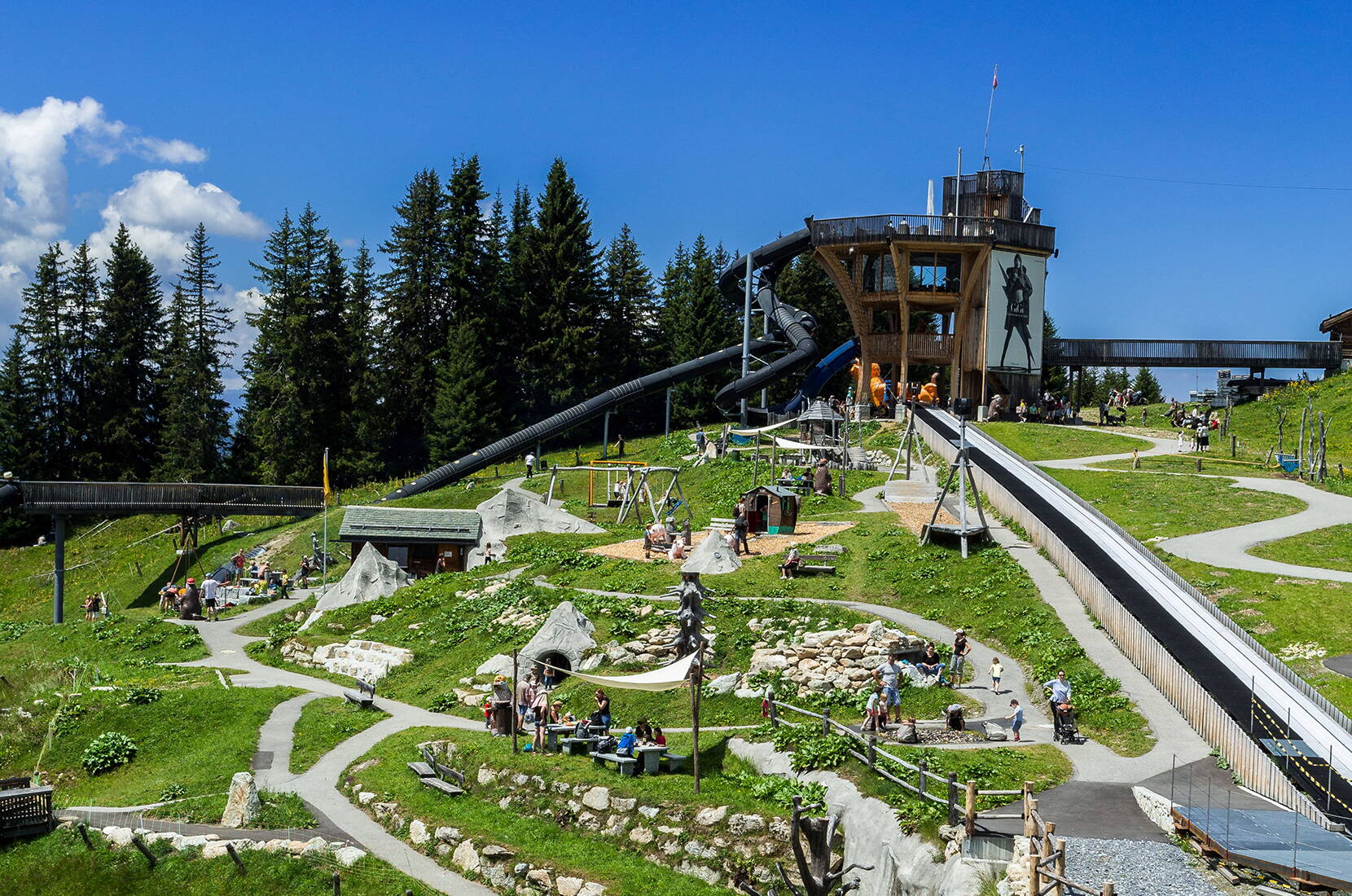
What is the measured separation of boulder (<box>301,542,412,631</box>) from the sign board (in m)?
39.7

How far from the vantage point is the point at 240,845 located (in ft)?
75.4

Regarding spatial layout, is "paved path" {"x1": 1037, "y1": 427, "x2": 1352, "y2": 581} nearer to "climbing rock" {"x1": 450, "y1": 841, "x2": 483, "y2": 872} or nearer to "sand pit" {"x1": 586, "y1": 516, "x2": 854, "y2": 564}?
"sand pit" {"x1": 586, "y1": 516, "x2": 854, "y2": 564}

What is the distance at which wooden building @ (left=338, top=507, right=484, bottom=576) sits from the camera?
50.2 metres

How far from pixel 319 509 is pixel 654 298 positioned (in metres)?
45.2

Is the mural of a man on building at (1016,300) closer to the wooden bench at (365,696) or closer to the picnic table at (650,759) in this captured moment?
the wooden bench at (365,696)

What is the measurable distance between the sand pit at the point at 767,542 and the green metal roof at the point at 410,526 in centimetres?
687

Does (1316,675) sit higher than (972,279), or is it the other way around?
(972,279)

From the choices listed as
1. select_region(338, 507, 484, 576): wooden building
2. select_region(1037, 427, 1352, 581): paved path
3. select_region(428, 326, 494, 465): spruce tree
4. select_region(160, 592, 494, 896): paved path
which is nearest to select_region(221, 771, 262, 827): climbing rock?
select_region(160, 592, 494, 896): paved path

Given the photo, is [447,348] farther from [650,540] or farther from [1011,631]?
[1011,631]

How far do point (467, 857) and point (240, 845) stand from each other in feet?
14.4

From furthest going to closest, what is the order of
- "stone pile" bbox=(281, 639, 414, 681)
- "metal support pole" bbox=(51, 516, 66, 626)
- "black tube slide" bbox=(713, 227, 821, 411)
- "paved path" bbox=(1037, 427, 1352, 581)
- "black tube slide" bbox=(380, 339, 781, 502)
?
"black tube slide" bbox=(713, 227, 821, 411), "black tube slide" bbox=(380, 339, 781, 502), "metal support pole" bbox=(51, 516, 66, 626), "stone pile" bbox=(281, 639, 414, 681), "paved path" bbox=(1037, 427, 1352, 581)

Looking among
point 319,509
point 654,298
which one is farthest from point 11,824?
point 654,298

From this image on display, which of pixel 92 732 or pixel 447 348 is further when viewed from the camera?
pixel 447 348

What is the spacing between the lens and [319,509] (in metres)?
62.8
